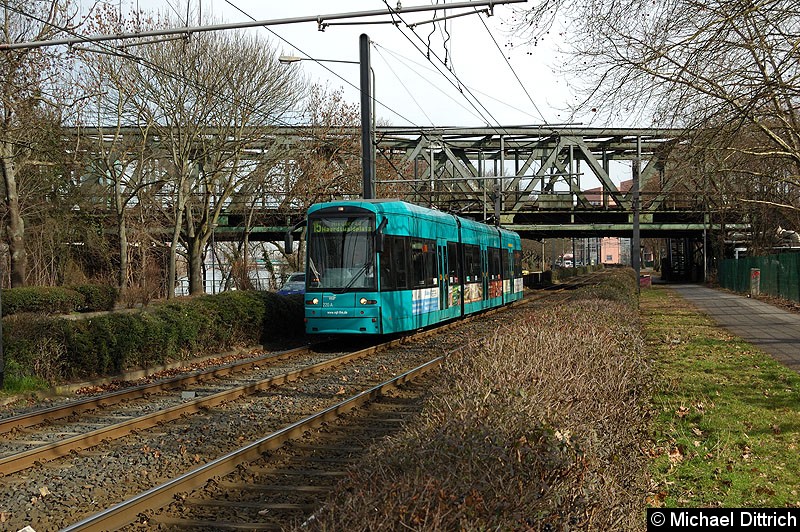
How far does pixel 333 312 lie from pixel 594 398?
1243 cm

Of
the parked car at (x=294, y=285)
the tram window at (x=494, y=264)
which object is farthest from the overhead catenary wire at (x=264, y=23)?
the parked car at (x=294, y=285)

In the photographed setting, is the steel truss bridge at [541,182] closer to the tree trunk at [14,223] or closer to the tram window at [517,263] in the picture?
the tram window at [517,263]

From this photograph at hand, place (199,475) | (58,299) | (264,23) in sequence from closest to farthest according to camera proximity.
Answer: (199,475)
(264,23)
(58,299)

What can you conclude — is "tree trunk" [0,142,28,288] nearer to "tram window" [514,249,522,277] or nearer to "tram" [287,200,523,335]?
"tram" [287,200,523,335]

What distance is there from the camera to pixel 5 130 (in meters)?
19.4

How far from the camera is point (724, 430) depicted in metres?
9.16

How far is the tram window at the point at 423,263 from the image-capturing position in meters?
19.9

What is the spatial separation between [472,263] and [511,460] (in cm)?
2269

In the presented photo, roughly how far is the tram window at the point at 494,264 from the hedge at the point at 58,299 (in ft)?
48.0

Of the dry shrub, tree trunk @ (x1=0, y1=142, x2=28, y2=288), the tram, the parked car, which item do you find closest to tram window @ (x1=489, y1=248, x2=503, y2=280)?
the parked car

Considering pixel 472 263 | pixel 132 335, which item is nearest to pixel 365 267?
pixel 132 335

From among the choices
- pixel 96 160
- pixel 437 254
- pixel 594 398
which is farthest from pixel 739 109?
pixel 96 160

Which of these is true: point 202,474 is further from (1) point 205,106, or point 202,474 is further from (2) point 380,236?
(1) point 205,106

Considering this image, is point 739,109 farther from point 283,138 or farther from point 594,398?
point 283,138
